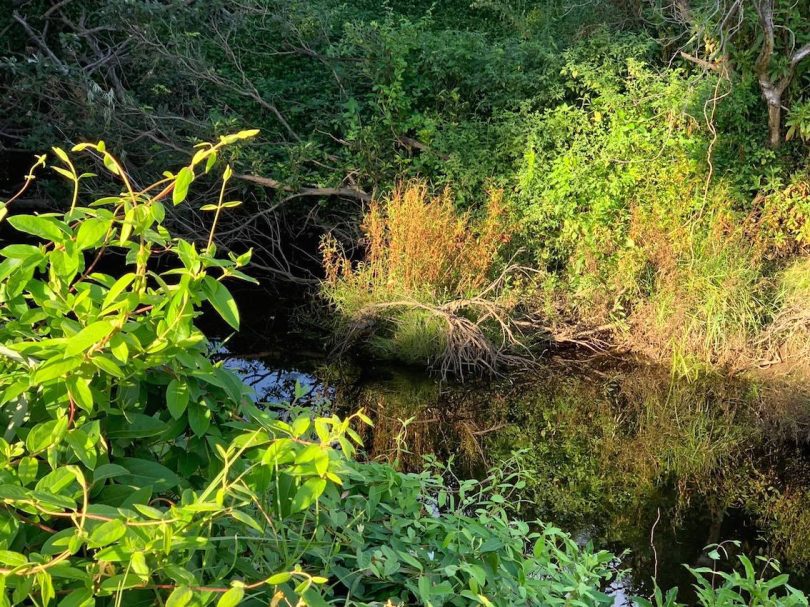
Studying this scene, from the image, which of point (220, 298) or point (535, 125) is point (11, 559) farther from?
point (535, 125)

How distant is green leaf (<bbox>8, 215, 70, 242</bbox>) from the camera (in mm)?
1122

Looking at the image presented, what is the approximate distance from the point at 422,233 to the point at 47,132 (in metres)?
3.71

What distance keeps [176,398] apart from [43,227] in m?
0.28

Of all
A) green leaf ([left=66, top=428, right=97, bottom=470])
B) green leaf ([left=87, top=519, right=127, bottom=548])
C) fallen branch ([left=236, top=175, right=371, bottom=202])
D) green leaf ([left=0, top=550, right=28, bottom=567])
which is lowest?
fallen branch ([left=236, top=175, right=371, bottom=202])

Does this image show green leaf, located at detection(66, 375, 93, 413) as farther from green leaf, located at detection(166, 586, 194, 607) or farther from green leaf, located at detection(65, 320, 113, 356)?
green leaf, located at detection(166, 586, 194, 607)

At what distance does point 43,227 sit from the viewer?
1122 millimetres

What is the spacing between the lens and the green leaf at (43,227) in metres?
1.12

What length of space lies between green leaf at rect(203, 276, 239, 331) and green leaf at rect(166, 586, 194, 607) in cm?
34

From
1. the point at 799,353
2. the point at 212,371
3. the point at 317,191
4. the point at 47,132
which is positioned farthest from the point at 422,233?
the point at 212,371

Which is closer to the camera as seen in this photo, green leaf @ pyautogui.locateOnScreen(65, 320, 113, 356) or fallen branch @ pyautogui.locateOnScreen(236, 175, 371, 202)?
green leaf @ pyautogui.locateOnScreen(65, 320, 113, 356)

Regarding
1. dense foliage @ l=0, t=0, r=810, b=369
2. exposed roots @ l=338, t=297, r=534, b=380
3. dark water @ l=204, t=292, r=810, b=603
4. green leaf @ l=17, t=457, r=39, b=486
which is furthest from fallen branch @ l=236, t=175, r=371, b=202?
green leaf @ l=17, t=457, r=39, b=486

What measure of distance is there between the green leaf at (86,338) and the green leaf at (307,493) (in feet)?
1.02

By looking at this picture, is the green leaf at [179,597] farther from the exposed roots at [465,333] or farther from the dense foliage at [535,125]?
the dense foliage at [535,125]

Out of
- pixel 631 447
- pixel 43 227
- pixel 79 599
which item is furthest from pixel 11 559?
pixel 631 447
